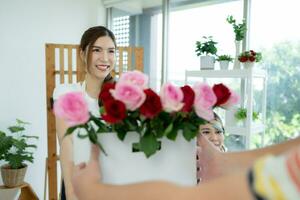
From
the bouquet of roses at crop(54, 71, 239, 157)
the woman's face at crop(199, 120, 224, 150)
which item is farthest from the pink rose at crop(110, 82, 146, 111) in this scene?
the woman's face at crop(199, 120, 224, 150)

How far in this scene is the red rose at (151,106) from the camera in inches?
23.1

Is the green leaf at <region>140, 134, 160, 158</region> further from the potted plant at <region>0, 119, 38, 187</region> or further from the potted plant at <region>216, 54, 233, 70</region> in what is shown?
the potted plant at <region>0, 119, 38, 187</region>

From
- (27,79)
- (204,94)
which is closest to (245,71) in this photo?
(204,94)

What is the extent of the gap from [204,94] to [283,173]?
303 mm

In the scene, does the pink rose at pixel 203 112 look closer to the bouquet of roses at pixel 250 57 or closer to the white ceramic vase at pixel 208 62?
the bouquet of roses at pixel 250 57

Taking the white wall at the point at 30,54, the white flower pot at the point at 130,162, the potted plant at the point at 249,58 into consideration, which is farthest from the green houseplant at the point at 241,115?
the white wall at the point at 30,54

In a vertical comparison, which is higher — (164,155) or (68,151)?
(164,155)

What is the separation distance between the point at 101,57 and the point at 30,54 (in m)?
Result: 1.82

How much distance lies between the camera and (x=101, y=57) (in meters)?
1.49

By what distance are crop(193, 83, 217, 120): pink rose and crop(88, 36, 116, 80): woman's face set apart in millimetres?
870

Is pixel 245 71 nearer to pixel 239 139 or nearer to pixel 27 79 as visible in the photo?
pixel 239 139

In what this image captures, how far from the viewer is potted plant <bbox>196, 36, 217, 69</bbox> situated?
246 cm

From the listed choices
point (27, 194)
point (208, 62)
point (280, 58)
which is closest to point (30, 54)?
point (27, 194)

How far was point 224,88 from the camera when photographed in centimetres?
69
